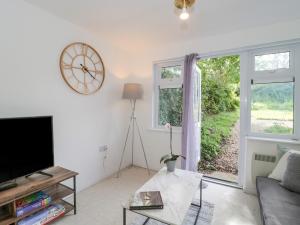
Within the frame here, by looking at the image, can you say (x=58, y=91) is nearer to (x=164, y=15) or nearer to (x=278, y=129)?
(x=164, y=15)

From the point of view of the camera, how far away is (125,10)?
207 centimetres

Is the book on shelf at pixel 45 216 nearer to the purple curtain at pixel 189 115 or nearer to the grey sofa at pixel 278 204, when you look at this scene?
the purple curtain at pixel 189 115

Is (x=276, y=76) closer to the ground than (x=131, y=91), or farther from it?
farther from it

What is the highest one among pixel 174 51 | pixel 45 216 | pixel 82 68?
pixel 174 51

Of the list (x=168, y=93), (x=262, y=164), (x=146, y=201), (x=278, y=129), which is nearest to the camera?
(x=146, y=201)

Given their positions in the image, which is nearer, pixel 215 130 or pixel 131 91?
pixel 131 91

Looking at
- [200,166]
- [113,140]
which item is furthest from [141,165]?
[200,166]

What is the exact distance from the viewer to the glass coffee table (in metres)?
1.34

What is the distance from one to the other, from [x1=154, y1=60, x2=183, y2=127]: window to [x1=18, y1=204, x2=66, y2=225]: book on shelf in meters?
2.04

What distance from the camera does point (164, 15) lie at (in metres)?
2.16

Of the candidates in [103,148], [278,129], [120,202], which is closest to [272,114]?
[278,129]

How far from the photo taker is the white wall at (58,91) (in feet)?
5.98

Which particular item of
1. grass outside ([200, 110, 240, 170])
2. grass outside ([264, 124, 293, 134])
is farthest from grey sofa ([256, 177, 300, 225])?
grass outside ([200, 110, 240, 170])

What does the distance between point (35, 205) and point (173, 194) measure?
132cm
